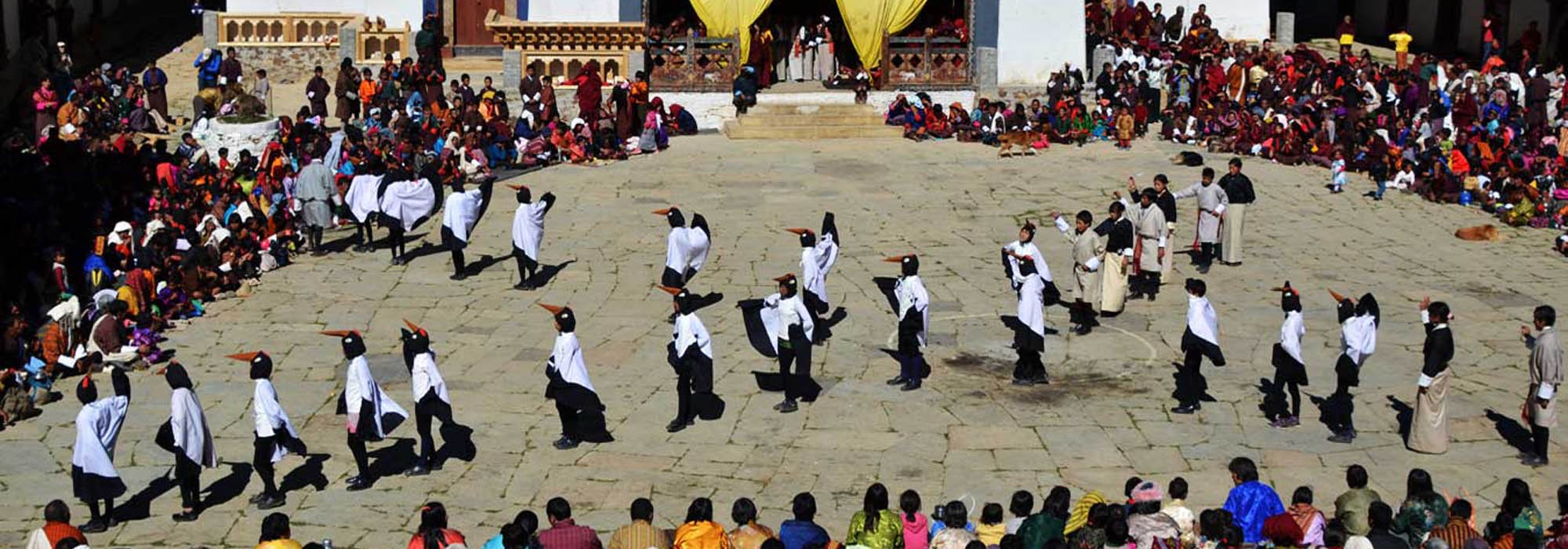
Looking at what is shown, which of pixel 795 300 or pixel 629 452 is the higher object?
pixel 795 300

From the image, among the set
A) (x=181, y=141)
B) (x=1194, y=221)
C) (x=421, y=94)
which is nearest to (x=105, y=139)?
(x=181, y=141)

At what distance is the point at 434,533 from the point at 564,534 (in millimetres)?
749

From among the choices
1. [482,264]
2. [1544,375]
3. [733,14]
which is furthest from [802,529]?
[733,14]

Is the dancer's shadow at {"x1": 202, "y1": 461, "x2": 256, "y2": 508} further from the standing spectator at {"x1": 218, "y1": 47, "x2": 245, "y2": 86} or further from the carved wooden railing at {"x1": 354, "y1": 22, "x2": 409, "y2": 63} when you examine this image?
the carved wooden railing at {"x1": 354, "y1": 22, "x2": 409, "y2": 63}

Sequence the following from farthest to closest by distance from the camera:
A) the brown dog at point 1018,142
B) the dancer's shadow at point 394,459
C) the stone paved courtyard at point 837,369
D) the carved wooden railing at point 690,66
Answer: the carved wooden railing at point 690,66
the brown dog at point 1018,142
the dancer's shadow at point 394,459
the stone paved courtyard at point 837,369

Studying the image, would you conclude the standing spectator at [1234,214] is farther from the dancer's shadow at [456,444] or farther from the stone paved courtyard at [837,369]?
the dancer's shadow at [456,444]

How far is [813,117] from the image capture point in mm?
28062

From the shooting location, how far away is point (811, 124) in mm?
27922

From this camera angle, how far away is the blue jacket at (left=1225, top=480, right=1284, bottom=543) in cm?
1162

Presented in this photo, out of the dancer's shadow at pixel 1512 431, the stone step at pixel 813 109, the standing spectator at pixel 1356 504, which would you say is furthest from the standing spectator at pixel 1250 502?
the stone step at pixel 813 109

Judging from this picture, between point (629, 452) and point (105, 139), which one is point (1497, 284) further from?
point (105, 139)

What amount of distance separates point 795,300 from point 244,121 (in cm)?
1092

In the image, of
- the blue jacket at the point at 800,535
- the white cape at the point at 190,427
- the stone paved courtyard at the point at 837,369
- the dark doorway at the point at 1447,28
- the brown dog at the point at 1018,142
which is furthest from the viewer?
the dark doorway at the point at 1447,28

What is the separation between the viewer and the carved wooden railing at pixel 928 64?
29.5 m
